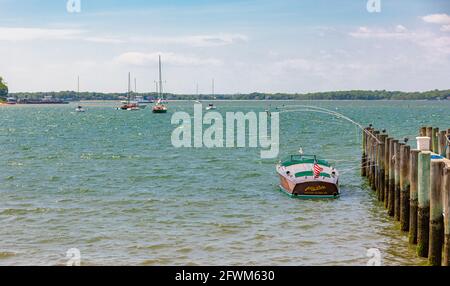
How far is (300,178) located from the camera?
92.0 feet

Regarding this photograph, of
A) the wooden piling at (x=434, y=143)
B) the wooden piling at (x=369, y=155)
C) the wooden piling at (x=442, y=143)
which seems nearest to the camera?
the wooden piling at (x=442, y=143)

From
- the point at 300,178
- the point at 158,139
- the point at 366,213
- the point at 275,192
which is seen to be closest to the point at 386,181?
the point at 366,213

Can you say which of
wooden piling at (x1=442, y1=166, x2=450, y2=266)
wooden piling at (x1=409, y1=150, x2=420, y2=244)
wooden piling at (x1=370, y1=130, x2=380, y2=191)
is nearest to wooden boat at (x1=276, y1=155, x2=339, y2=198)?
wooden piling at (x1=370, y1=130, x2=380, y2=191)

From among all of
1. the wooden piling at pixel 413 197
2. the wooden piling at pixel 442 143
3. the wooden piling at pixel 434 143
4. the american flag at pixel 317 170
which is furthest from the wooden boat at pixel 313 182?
the wooden piling at pixel 413 197

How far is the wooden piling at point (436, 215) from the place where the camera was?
16.0m

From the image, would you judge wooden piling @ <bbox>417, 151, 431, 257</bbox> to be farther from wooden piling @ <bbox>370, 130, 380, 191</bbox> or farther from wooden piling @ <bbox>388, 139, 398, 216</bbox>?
wooden piling @ <bbox>370, 130, 380, 191</bbox>

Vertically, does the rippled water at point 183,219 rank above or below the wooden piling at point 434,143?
below

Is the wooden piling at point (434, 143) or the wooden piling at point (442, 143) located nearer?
the wooden piling at point (442, 143)

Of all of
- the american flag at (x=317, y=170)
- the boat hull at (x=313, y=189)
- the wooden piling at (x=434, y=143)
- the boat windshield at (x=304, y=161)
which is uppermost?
the wooden piling at (x=434, y=143)

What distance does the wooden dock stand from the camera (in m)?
16.0

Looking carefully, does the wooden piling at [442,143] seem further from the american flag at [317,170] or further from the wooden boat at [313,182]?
the american flag at [317,170]

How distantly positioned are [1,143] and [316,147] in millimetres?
31206
